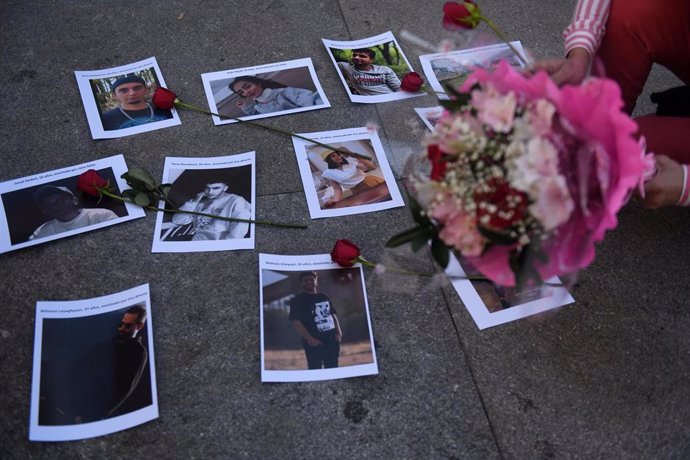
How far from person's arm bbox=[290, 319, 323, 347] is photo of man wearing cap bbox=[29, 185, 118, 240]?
0.57 meters

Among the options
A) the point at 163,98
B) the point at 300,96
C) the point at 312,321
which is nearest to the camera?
the point at 312,321

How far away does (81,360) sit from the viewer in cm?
128

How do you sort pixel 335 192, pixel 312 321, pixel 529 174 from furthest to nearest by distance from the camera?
1. pixel 335 192
2. pixel 312 321
3. pixel 529 174

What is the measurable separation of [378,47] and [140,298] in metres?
1.14

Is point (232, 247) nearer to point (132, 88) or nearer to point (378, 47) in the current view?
point (132, 88)

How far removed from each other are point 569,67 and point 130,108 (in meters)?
1.25

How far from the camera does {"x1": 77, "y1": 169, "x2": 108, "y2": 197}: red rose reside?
149 centimetres

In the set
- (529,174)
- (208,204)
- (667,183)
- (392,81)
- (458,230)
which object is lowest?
(208,204)

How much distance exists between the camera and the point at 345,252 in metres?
1.37

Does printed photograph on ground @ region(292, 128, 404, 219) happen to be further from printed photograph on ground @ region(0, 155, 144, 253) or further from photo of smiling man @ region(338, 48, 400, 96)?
printed photograph on ground @ region(0, 155, 144, 253)

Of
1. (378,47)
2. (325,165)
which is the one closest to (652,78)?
(378,47)

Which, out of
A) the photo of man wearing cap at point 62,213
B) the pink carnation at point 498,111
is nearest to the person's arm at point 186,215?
the photo of man wearing cap at point 62,213

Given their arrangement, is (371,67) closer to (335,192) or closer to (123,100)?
(335,192)

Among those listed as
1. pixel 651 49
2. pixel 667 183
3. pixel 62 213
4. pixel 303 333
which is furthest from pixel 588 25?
pixel 62 213
